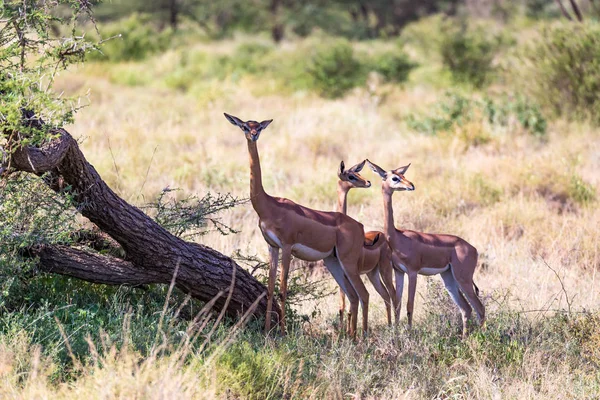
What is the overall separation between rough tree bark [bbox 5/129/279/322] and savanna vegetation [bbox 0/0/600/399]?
0.05 meters

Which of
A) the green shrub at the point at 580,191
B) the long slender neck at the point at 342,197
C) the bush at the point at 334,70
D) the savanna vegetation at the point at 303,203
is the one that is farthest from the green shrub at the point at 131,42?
the long slender neck at the point at 342,197

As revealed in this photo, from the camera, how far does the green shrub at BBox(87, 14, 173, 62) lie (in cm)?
2558

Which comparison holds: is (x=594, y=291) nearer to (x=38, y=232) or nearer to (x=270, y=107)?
(x=38, y=232)

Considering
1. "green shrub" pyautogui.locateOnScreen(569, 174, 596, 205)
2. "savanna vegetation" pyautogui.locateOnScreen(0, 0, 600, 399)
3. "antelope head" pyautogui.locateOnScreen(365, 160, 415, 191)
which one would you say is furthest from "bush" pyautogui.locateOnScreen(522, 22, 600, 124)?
"antelope head" pyautogui.locateOnScreen(365, 160, 415, 191)

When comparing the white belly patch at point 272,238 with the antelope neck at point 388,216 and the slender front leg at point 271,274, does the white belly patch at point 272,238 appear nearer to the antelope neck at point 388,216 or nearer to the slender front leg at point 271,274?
the slender front leg at point 271,274

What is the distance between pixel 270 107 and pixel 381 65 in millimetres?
4982

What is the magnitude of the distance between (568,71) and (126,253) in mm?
11299

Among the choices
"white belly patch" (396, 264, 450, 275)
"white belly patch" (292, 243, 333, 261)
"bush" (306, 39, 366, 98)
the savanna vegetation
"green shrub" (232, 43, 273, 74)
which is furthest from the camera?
"green shrub" (232, 43, 273, 74)

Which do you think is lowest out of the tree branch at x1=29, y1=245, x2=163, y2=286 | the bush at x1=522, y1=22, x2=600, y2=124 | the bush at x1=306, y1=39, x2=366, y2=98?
the tree branch at x1=29, y1=245, x2=163, y2=286

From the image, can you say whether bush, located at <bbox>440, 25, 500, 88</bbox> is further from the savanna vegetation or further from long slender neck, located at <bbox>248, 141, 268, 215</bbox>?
long slender neck, located at <bbox>248, 141, 268, 215</bbox>

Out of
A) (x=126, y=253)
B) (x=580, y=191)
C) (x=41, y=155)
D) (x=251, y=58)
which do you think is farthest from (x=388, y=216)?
(x=251, y=58)

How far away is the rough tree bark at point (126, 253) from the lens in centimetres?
540

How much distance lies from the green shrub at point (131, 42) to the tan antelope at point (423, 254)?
763 inches

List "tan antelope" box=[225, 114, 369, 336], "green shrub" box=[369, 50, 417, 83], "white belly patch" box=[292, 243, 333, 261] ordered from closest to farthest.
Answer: "tan antelope" box=[225, 114, 369, 336]
"white belly patch" box=[292, 243, 333, 261]
"green shrub" box=[369, 50, 417, 83]
